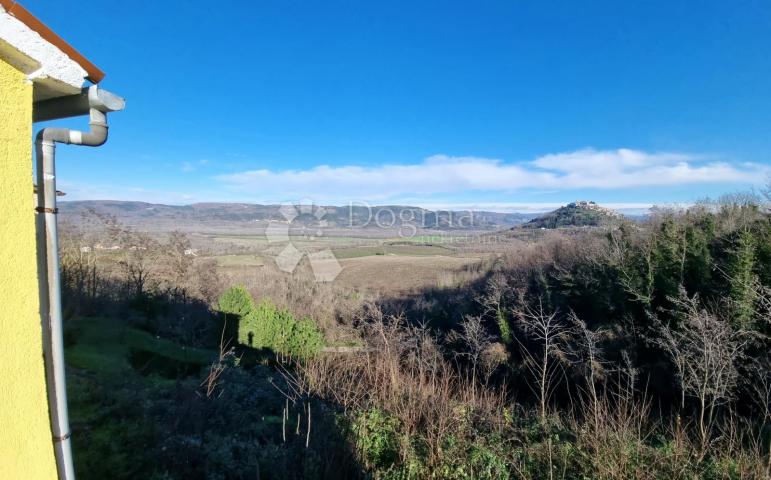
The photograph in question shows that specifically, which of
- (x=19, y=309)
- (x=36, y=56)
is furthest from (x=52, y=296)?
(x=36, y=56)

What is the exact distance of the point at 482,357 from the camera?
18.1m

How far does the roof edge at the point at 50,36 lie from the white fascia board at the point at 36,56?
0.01 metres

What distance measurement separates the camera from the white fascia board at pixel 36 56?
1409 mm

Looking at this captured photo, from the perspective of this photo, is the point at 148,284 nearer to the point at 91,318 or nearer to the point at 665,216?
the point at 91,318

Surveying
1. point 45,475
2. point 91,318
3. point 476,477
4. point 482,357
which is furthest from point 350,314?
point 45,475

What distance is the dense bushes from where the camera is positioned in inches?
576

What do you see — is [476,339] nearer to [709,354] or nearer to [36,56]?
[709,354]

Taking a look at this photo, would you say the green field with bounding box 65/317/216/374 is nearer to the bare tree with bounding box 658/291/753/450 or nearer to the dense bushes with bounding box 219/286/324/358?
the dense bushes with bounding box 219/286/324/358

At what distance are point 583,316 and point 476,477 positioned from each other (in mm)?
16685

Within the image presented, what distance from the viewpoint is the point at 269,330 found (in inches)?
581

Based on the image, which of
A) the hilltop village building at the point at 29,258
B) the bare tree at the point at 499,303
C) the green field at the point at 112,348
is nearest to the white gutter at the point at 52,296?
the hilltop village building at the point at 29,258

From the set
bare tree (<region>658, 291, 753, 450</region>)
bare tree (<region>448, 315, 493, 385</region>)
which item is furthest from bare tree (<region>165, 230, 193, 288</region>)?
bare tree (<region>658, 291, 753, 450</region>)

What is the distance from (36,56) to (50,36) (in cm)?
10

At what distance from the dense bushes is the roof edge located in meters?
13.5
